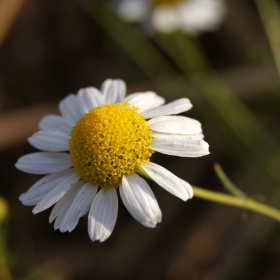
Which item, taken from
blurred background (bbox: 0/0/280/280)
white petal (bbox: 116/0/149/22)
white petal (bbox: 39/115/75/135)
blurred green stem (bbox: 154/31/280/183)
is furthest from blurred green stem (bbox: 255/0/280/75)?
white petal (bbox: 39/115/75/135)

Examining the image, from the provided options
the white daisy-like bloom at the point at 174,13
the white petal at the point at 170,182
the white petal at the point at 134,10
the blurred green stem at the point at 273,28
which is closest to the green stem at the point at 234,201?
the white petal at the point at 170,182

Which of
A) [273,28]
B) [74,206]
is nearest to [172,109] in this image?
[74,206]

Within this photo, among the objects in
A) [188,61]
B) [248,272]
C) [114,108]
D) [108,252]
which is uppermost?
[114,108]

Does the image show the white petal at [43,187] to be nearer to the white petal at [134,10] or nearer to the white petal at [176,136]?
the white petal at [176,136]

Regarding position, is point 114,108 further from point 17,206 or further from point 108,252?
point 17,206

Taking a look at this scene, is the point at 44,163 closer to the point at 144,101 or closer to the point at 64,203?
the point at 64,203

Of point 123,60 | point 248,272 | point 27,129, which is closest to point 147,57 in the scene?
point 123,60
